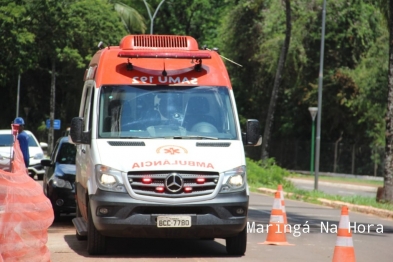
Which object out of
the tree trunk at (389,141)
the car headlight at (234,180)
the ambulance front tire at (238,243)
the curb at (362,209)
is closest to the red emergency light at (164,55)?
the car headlight at (234,180)

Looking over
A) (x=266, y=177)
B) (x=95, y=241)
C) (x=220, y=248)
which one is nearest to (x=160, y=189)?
(x=95, y=241)

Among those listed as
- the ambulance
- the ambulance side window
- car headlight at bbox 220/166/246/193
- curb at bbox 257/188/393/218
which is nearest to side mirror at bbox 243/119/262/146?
the ambulance

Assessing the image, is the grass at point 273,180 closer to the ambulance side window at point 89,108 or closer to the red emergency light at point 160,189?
the ambulance side window at point 89,108

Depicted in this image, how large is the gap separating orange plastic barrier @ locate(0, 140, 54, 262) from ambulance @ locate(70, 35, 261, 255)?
1.72 m

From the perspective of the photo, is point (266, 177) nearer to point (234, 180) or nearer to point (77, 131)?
point (77, 131)

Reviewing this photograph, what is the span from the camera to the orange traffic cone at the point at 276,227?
13398 millimetres

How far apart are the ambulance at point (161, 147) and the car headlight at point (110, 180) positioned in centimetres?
1

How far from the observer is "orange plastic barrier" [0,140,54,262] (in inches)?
342

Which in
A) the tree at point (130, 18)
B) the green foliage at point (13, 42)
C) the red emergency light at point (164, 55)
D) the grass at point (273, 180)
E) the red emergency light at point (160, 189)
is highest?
the tree at point (130, 18)

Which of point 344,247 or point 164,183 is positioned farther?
point 164,183

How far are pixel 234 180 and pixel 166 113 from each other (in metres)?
1.46

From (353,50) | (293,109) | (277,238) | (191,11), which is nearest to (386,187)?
(277,238)

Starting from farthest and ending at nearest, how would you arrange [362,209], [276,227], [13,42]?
[13,42] → [362,209] → [276,227]

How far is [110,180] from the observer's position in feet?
37.6
